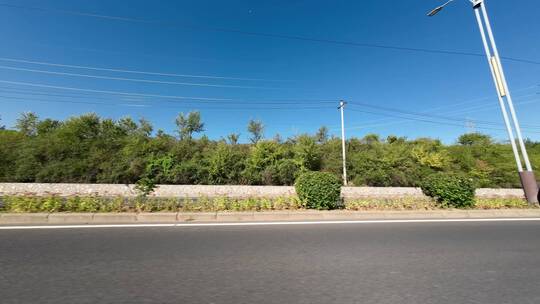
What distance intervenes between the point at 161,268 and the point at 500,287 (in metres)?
4.51

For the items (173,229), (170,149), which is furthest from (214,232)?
(170,149)

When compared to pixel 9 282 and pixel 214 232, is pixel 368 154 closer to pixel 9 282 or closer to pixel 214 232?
pixel 214 232

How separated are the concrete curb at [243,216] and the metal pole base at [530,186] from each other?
3.58 ft

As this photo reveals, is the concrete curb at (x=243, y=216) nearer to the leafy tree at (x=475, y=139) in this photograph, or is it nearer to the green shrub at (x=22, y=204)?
the green shrub at (x=22, y=204)

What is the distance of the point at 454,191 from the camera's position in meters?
8.91

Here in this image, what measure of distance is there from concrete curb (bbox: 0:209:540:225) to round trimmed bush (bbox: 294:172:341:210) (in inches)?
19.8

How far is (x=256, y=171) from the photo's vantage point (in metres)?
20.8

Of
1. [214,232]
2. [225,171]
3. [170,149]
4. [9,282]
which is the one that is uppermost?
[170,149]

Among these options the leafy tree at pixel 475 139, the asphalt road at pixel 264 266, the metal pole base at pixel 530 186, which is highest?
the leafy tree at pixel 475 139

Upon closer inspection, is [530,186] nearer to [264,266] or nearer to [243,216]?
[243,216]

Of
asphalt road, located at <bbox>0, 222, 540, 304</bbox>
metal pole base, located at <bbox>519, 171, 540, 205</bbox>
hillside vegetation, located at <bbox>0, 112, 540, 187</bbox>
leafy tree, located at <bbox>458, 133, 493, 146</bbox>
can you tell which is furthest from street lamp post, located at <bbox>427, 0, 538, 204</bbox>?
leafy tree, located at <bbox>458, 133, 493, 146</bbox>

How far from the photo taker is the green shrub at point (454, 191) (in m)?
8.91

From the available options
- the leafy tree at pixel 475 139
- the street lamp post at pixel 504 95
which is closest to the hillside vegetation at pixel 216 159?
the leafy tree at pixel 475 139

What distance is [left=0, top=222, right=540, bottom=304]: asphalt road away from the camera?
3.10 meters
